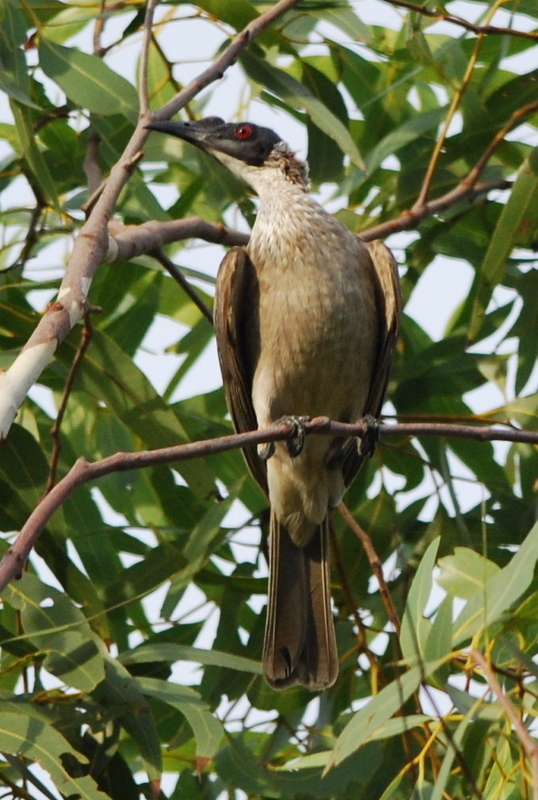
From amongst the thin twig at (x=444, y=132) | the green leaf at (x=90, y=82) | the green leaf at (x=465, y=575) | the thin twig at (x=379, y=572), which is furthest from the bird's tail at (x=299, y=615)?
the green leaf at (x=90, y=82)

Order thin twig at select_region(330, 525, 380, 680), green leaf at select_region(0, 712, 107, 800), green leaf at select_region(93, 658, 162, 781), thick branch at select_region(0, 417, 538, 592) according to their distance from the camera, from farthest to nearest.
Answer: thin twig at select_region(330, 525, 380, 680)
green leaf at select_region(93, 658, 162, 781)
green leaf at select_region(0, 712, 107, 800)
thick branch at select_region(0, 417, 538, 592)

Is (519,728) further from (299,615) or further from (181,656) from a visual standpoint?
(299,615)

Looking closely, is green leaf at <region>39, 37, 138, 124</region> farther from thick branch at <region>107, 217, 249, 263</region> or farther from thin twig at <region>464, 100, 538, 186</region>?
thin twig at <region>464, 100, 538, 186</region>

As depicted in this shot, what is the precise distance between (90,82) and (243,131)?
102 centimetres

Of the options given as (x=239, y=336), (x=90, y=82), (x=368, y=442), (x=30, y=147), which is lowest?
(x=368, y=442)

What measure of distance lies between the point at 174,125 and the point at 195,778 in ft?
7.56

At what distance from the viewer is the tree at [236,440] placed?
3.21 m

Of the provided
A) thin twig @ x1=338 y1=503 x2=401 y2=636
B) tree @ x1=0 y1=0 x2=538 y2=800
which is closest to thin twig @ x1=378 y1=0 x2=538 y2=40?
tree @ x1=0 y1=0 x2=538 y2=800

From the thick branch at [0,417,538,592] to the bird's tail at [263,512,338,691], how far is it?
1061mm

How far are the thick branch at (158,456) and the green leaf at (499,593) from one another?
29 cm

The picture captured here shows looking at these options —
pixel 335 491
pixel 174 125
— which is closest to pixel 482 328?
pixel 335 491

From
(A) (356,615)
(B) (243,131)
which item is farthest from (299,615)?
(B) (243,131)

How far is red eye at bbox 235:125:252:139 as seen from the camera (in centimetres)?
495

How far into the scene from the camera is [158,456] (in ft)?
8.64
